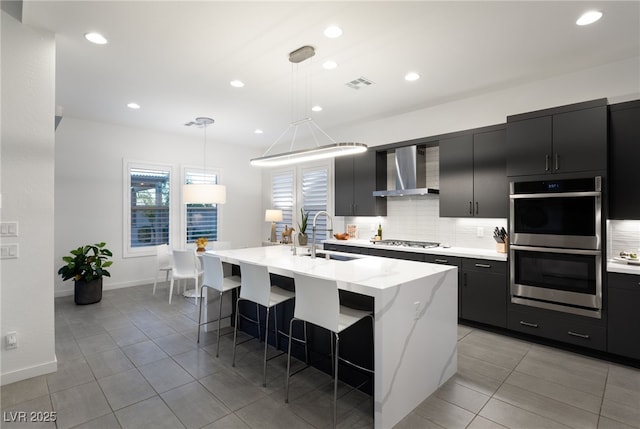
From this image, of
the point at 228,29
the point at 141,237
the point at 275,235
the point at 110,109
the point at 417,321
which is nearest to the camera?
the point at 417,321

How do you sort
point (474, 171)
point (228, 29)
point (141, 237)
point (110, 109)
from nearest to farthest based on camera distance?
point (228, 29) → point (474, 171) → point (110, 109) → point (141, 237)

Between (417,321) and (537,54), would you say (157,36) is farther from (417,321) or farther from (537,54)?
(537,54)

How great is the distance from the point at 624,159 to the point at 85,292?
6761 millimetres

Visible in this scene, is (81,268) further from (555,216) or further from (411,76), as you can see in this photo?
(555,216)

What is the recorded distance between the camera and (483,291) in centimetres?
380

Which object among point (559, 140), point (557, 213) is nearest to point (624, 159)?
point (559, 140)

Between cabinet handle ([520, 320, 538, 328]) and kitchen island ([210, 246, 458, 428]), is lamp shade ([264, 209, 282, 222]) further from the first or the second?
cabinet handle ([520, 320, 538, 328])

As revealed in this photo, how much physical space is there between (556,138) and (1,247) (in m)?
5.10

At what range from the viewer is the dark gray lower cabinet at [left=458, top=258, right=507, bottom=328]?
3664 millimetres

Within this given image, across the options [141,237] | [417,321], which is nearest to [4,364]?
[417,321]

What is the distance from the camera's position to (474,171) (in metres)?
4.18

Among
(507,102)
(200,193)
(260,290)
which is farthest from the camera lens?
(200,193)

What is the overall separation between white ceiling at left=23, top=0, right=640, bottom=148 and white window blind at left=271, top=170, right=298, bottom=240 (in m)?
2.56

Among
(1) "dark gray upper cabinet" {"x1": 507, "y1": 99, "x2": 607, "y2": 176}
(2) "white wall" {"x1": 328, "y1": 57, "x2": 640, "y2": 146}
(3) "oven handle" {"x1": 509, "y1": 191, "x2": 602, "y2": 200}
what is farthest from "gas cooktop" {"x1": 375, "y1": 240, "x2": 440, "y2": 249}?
(2) "white wall" {"x1": 328, "y1": 57, "x2": 640, "y2": 146}
